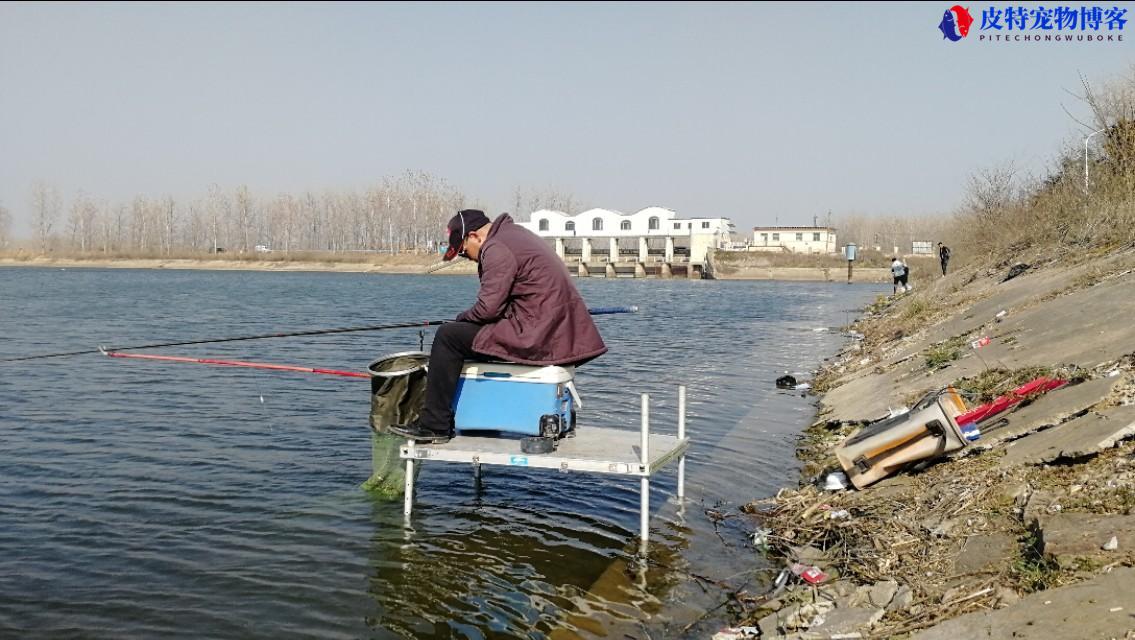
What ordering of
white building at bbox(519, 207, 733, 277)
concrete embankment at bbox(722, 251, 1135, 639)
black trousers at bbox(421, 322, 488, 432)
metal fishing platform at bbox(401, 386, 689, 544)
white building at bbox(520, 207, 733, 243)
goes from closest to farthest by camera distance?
concrete embankment at bbox(722, 251, 1135, 639) → metal fishing platform at bbox(401, 386, 689, 544) → black trousers at bbox(421, 322, 488, 432) → white building at bbox(519, 207, 733, 277) → white building at bbox(520, 207, 733, 243)

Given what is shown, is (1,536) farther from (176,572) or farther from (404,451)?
(404,451)

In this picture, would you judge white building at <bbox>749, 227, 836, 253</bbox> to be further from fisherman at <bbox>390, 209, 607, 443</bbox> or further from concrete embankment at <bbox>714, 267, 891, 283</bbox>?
fisherman at <bbox>390, 209, 607, 443</bbox>

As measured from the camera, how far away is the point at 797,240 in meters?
123

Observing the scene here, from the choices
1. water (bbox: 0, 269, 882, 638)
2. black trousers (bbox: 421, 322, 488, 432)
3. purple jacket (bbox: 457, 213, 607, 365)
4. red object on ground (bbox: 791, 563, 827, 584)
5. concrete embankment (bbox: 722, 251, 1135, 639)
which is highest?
purple jacket (bbox: 457, 213, 607, 365)

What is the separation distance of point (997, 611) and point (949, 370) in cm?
670

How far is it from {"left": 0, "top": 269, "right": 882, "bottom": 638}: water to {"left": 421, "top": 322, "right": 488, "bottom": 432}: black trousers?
1.06 meters

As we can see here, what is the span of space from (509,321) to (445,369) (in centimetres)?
64

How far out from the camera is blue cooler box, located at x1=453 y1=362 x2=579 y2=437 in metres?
7.19

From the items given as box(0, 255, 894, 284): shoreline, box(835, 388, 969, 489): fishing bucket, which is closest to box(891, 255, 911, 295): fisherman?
box(835, 388, 969, 489): fishing bucket

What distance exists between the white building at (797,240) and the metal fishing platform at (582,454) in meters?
113

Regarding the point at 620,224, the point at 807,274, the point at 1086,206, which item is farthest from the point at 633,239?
the point at 1086,206

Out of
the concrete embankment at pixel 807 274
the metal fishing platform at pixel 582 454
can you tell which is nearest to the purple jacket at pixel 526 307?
the metal fishing platform at pixel 582 454

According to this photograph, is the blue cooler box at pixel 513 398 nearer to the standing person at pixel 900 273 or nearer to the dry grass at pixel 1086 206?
the dry grass at pixel 1086 206

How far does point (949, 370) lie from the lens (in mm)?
10633
